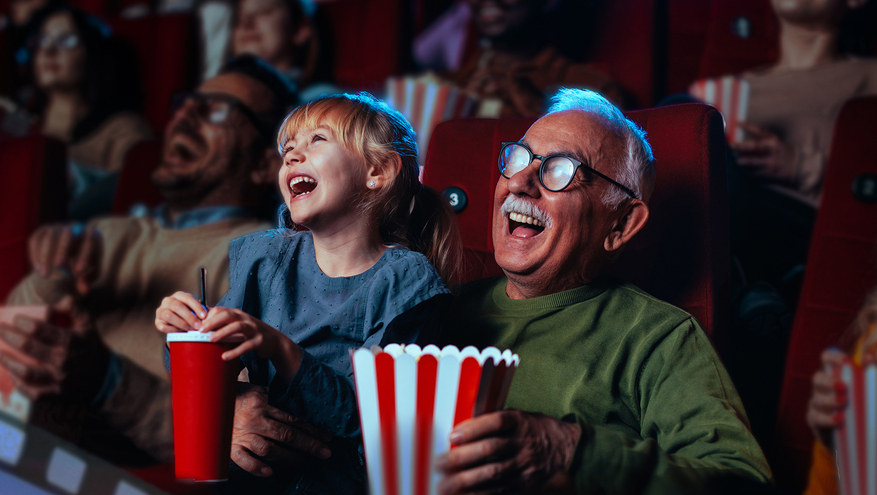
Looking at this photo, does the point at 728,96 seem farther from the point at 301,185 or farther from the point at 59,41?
the point at 59,41

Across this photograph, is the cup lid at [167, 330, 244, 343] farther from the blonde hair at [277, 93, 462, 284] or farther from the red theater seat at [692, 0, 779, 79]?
the red theater seat at [692, 0, 779, 79]

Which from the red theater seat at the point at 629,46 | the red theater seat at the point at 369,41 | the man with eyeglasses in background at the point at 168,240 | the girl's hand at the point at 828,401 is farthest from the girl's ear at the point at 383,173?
the red theater seat at the point at 369,41

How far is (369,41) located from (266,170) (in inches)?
36.4

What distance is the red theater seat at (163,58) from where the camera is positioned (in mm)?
2369

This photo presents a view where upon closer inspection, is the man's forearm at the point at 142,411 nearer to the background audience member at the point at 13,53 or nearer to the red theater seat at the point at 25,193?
the red theater seat at the point at 25,193

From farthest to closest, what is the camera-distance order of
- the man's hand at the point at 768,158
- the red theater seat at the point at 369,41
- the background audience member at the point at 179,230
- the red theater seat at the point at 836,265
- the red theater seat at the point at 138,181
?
the red theater seat at the point at 369,41 → the red theater seat at the point at 138,181 → the man's hand at the point at 768,158 → the background audience member at the point at 179,230 → the red theater seat at the point at 836,265

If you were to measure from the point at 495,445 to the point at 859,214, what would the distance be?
734mm

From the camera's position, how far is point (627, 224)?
2.50 feet

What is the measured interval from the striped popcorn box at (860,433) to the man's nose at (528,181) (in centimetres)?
33

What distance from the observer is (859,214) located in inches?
39.1

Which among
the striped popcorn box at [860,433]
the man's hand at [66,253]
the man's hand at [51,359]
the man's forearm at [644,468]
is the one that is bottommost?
the man's hand at [51,359]

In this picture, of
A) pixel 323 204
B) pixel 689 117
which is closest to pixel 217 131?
pixel 323 204

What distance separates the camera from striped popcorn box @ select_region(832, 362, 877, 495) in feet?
1.59

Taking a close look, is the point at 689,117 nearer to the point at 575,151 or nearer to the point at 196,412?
the point at 575,151
